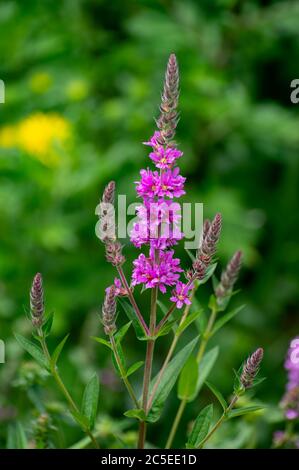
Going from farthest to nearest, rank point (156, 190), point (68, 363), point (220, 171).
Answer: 1. point (220, 171)
2. point (68, 363)
3. point (156, 190)

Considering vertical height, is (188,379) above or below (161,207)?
below

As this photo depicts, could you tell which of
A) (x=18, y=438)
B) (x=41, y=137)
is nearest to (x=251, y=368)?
(x=18, y=438)

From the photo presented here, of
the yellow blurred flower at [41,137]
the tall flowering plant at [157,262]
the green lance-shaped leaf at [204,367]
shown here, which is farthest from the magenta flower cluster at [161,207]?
the yellow blurred flower at [41,137]

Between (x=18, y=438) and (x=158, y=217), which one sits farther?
(x=18, y=438)

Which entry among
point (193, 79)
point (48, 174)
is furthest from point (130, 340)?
point (193, 79)

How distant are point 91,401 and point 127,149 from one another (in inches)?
57.6

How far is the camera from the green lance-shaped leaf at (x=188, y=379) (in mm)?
1188

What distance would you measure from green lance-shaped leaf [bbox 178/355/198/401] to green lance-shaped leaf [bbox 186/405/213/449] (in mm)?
123

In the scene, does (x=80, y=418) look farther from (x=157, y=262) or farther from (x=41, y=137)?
(x=41, y=137)

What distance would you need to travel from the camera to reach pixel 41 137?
249cm

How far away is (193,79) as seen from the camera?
2549 millimetres

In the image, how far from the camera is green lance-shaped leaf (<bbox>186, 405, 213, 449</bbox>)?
106 cm

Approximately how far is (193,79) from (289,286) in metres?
1.00
